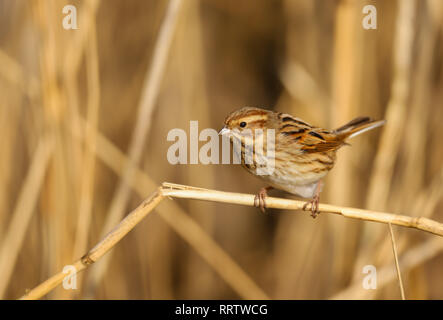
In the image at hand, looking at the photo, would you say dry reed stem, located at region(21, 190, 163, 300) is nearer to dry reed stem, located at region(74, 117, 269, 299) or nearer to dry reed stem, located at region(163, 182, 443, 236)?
dry reed stem, located at region(163, 182, 443, 236)

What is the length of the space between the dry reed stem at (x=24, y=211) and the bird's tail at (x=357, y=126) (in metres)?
1.45

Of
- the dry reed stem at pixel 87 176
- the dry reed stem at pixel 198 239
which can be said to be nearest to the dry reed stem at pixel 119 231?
the dry reed stem at pixel 87 176

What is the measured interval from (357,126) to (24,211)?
171cm

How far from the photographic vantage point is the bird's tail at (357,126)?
252cm

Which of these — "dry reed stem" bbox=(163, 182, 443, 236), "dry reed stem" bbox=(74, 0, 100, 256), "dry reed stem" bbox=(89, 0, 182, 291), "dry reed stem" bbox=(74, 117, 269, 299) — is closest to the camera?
"dry reed stem" bbox=(163, 182, 443, 236)

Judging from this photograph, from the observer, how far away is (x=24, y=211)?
254 centimetres

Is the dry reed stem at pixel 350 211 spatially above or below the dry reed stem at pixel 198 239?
below

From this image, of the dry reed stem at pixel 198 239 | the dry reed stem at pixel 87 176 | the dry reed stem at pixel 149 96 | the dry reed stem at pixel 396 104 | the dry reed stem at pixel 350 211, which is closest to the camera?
the dry reed stem at pixel 350 211

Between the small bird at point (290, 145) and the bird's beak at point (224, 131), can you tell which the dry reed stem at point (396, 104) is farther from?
the bird's beak at point (224, 131)

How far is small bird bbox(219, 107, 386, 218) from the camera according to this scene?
242 cm

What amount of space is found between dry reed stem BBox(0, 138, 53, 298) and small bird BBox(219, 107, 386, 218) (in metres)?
0.87

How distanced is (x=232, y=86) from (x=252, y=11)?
544mm

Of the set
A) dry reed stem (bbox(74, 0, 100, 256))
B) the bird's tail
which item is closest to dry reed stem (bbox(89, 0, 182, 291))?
dry reed stem (bbox(74, 0, 100, 256))

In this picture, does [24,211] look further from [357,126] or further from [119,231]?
[357,126]
